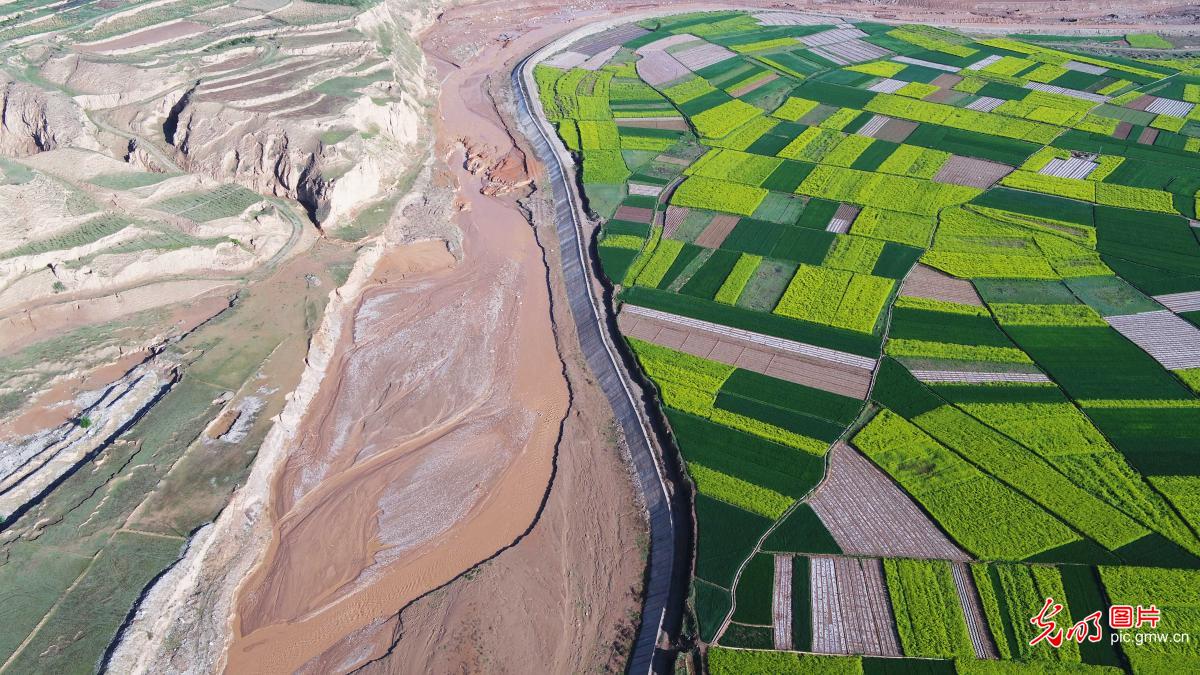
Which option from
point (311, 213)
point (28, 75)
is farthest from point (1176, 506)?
point (28, 75)

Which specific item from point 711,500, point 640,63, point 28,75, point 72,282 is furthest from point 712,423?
point 28,75

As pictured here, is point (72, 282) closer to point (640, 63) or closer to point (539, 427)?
point (539, 427)

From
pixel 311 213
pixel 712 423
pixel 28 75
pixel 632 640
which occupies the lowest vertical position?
pixel 632 640

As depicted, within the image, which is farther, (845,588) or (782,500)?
(782,500)

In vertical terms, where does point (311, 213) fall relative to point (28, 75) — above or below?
below

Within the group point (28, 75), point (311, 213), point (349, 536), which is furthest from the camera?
point (28, 75)

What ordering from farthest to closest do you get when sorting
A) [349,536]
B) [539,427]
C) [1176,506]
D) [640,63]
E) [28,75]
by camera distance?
[640,63], [28,75], [539,427], [349,536], [1176,506]
